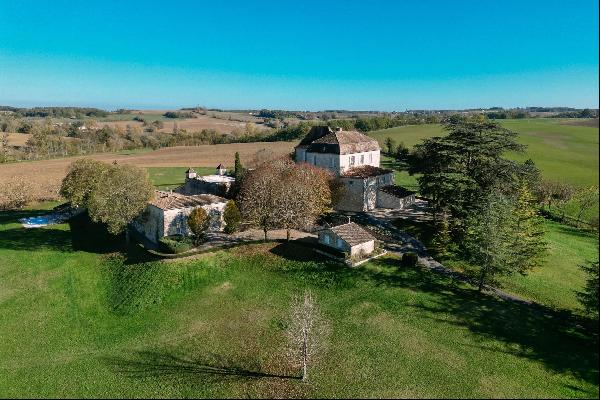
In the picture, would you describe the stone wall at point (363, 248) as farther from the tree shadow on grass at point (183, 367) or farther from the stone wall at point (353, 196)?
the tree shadow on grass at point (183, 367)

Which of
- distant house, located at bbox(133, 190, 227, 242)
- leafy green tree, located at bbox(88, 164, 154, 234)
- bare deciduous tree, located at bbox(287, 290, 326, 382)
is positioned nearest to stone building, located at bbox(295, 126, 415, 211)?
distant house, located at bbox(133, 190, 227, 242)

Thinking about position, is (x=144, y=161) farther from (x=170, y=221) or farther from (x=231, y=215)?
(x=231, y=215)

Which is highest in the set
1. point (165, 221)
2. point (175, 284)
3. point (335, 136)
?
point (335, 136)

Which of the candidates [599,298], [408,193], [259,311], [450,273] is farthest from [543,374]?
[408,193]

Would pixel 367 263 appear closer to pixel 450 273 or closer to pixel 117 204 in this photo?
pixel 450 273

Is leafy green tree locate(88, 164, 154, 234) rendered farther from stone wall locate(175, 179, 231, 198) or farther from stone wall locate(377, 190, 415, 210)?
stone wall locate(377, 190, 415, 210)

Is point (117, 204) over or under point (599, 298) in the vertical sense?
over

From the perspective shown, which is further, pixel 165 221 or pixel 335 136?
pixel 335 136
